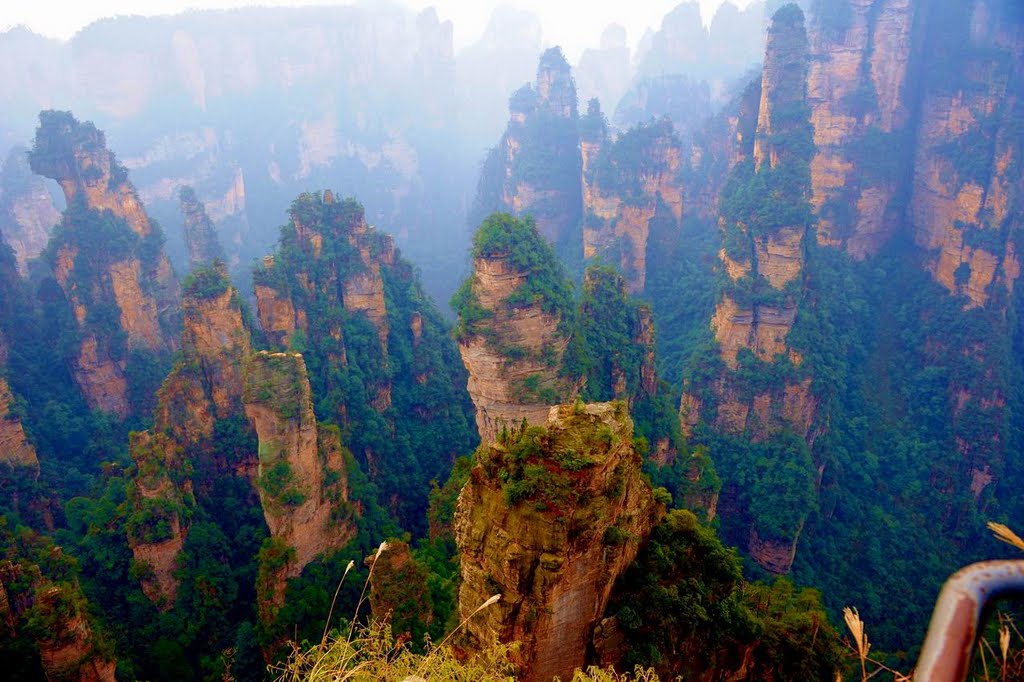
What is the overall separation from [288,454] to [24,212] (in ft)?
117

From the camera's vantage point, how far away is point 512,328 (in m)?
21.2

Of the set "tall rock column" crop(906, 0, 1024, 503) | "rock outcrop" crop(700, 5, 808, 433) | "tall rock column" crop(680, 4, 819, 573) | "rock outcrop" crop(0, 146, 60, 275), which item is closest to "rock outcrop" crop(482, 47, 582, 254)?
"rock outcrop" crop(700, 5, 808, 433)

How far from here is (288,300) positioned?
1004 inches

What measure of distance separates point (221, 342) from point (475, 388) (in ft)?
28.2

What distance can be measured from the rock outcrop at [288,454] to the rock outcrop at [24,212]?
3258cm

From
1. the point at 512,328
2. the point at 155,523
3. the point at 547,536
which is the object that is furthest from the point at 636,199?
the point at 547,536

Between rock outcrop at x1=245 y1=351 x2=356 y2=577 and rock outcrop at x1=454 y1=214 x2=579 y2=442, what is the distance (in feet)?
18.6

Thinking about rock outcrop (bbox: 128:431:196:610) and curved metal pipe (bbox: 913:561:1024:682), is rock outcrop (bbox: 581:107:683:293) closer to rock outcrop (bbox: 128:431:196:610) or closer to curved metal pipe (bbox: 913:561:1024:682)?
rock outcrop (bbox: 128:431:196:610)

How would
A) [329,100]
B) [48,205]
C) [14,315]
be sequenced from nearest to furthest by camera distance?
[14,315] < [48,205] < [329,100]

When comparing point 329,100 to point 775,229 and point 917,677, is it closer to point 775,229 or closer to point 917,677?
point 775,229

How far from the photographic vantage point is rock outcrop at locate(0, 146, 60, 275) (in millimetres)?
41344

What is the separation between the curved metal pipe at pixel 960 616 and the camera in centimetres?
224

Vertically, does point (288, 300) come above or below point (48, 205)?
below

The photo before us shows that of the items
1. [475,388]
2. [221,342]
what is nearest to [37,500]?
[221,342]
